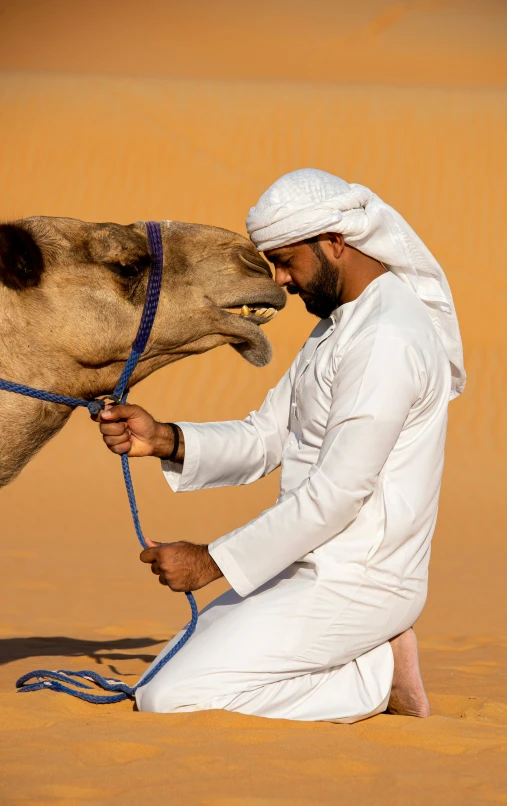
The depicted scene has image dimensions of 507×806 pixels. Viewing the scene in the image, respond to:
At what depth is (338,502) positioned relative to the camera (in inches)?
143

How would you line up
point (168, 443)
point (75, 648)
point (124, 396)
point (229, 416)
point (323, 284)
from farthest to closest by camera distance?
point (229, 416) < point (75, 648) < point (168, 443) < point (124, 396) < point (323, 284)

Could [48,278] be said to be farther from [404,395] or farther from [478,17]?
[478,17]

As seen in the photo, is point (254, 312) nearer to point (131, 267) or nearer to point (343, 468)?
point (131, 267)

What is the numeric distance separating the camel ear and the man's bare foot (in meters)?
1.84

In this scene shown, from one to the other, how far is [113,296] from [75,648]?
3.09 m

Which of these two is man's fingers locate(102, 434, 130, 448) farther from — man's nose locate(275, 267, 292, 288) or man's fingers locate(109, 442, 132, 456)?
man's nose locate(275, 267, 292, 288)

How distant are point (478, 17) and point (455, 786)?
137 ft

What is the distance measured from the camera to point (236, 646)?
3781mm

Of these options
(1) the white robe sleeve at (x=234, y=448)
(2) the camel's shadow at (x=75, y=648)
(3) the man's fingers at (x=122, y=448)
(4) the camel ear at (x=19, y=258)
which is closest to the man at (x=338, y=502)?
(3) the man's fingers at (x=122, y=448)

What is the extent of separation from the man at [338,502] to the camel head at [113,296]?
0.16 m

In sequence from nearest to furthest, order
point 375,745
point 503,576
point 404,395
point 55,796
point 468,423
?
1. point 55,796
2. point 375,745
3. point 404,395
4. point 503,576
5. point 468,423

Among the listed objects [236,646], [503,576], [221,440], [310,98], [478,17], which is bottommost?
[503,576]

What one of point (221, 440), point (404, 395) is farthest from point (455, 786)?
point (221, 440)

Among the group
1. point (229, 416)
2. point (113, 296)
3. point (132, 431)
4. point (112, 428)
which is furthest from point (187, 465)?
point (229, 416)
